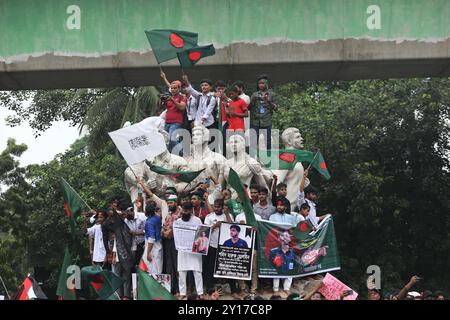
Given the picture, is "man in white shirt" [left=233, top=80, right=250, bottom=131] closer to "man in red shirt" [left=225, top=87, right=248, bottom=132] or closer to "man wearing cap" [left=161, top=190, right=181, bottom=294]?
"man in red shirt" [left=225, top=87, right=248, bottom=132]

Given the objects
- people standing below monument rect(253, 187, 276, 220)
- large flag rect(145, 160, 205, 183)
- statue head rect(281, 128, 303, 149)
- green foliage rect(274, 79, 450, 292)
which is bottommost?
green foliage rect(274, 79, 450, 292)

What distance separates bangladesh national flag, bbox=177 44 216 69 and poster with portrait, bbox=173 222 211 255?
12.1 feet

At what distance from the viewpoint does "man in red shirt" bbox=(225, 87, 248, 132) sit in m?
21.2

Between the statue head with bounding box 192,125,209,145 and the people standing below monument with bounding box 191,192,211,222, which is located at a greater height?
the statue head with bounding box 192,125,209,145

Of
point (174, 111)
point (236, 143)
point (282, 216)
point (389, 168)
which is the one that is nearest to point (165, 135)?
point (174, 111)

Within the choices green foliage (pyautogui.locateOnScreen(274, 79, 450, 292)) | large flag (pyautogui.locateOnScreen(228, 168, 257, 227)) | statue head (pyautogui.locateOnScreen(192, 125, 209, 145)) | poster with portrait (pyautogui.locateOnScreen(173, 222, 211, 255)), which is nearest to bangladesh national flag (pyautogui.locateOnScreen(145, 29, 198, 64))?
statue head (pyautogui.locateOnScreen(192, 125, 209, 145))

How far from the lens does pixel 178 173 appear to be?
2025 centimetres

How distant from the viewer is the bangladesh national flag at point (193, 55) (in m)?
21.8
